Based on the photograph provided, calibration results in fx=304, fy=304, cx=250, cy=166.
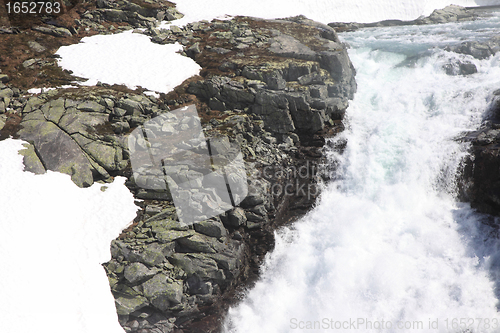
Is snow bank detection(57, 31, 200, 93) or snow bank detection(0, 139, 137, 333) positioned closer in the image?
snow bank detection(0, 139, 137, 333)

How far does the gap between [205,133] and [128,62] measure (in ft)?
33.4

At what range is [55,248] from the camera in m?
14.3

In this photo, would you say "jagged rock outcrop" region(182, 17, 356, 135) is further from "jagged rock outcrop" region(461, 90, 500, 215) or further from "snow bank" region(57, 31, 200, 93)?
"jagged rock outcrop" region(461, 90, 500, 215)

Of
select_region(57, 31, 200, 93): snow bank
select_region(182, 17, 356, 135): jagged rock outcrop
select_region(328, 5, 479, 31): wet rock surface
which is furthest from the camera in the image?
select_region(328, 5, 479, 31): wet rock surface

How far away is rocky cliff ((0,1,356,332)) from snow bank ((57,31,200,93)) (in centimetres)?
107

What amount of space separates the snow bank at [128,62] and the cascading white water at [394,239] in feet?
44.8

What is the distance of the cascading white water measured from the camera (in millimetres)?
14820

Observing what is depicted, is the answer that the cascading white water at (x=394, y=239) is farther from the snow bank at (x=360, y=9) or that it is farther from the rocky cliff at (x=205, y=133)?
the snow bank at (x=360, y=9)

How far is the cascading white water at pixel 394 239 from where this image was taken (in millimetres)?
14820

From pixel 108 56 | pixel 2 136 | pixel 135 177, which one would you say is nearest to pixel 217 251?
pixel 135 177

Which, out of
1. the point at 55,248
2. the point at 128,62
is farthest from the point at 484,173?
the point at 128,62

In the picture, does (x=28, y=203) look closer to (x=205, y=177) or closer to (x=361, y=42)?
(x=205, y=177)

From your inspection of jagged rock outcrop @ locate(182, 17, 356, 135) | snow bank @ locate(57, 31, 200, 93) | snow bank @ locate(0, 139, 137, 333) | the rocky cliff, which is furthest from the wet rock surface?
snow bank @ locate(0, 139, 137, 333)

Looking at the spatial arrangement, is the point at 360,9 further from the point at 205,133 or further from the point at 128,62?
the point at 205,133
